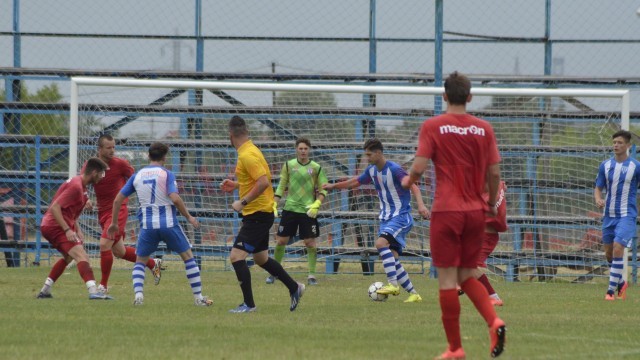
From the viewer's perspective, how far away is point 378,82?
22.3m

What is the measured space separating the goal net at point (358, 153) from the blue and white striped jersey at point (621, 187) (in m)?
4.10

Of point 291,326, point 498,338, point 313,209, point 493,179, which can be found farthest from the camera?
point 313,209

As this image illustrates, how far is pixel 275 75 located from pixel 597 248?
7680 mm

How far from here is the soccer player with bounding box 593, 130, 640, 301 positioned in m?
14.2

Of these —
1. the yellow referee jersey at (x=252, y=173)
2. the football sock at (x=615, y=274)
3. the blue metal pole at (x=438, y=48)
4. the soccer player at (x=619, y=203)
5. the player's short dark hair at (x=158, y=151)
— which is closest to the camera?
the yellow referee jersey at (x=252, y=173)

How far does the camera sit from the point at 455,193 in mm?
7340

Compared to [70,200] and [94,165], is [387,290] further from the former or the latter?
[70,200]

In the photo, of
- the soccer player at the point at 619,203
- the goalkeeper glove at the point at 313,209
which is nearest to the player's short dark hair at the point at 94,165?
the goalkeeper glove at the point at 313,209

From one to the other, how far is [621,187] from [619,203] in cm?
22

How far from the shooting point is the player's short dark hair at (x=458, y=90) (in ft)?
24.4

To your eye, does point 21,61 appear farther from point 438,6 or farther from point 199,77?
point 438,6

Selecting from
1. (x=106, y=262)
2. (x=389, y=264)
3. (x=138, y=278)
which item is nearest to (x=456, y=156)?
(x=138, y=278)

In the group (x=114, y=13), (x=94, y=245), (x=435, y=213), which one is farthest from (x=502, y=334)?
(x=114, y=13)

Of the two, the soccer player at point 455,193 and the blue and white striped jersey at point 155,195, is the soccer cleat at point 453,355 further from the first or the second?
the blue and white striped jersey at point 155,195
